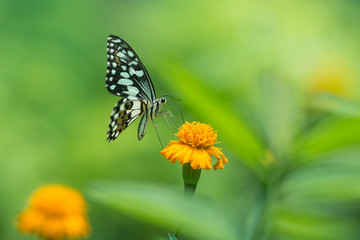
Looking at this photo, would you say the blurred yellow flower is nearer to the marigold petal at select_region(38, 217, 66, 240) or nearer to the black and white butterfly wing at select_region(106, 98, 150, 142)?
the marigold petal at select_region(38, 217, 66, 240)

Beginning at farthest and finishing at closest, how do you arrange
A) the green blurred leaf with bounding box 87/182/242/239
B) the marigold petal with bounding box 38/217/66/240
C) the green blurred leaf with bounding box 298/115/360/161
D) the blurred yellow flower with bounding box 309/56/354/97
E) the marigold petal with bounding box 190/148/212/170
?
the blurred yellow flower with bounding box 309/56/354/97
the marigold petal with bounding box 38/217/66/240
the green blurred leaf with bounding box 298/115/360/161
the green blurred leaf with bounding box 87/182/242/239
the marigold petal with bounding box 190/148/212/170

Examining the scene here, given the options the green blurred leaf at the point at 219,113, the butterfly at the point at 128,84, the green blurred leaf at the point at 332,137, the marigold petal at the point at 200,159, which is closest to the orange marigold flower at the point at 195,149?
the marigold petal at the point at 200,159

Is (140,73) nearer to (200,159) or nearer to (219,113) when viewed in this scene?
(219,113)

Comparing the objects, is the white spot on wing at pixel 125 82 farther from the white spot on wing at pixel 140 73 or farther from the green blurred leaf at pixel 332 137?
the green blurred leaf at pixel 332 137

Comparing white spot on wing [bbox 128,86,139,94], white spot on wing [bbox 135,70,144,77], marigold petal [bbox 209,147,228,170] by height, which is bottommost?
marigold petal [bbox 209,147,228,170]

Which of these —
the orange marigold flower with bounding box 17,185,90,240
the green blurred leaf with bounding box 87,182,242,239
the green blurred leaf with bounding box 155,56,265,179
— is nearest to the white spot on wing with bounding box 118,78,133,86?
the green blurred leaf with bounding box 155,56,265,179

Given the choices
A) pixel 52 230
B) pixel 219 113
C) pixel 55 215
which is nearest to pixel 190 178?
pixel 219 113

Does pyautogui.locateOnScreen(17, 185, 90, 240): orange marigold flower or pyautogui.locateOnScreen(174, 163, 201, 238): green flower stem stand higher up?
pyautogui.locateOnScreen(17, 185, 90, 240): orange marigold flower
